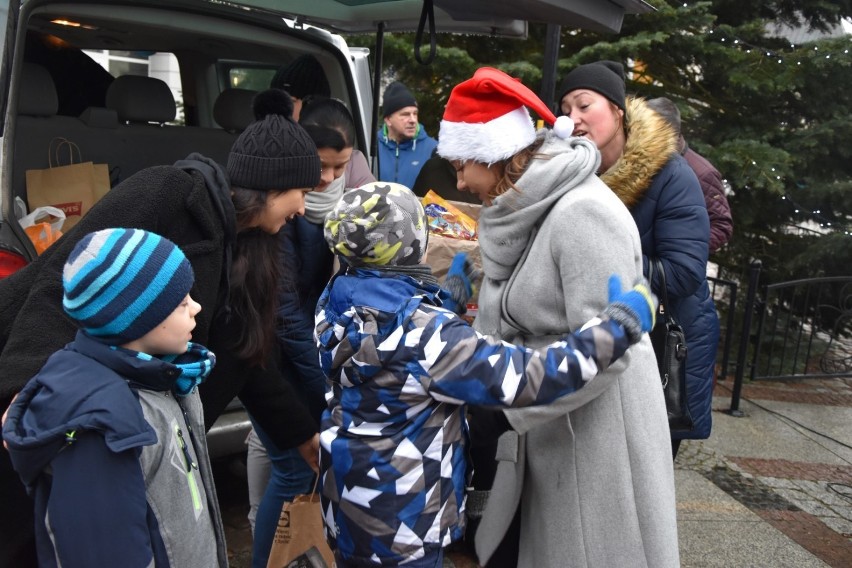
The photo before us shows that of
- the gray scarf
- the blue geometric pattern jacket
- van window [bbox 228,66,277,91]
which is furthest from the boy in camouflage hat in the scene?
van window [bbox 228,66,277,91]

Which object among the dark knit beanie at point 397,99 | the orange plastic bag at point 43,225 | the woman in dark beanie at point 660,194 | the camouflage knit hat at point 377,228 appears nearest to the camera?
the camouflage knit hat at point 377,228

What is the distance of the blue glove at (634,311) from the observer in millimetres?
1900

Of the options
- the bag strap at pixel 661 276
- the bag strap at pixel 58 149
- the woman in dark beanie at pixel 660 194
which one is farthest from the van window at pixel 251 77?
the bag strap at pixel 661 276

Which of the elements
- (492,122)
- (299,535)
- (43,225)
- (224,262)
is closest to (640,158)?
(492,122)

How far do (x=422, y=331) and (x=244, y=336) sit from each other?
2.09 ft

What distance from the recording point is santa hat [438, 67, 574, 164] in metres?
2.21

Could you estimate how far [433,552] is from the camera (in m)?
2.19

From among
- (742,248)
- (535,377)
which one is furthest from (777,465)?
(535,377)

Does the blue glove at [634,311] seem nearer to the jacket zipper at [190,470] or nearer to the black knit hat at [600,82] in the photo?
the jacket zipper at [190,470]

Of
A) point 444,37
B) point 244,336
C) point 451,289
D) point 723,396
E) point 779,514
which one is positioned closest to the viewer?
point 244,336

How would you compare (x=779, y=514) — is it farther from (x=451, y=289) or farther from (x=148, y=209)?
(x=148, y=209)

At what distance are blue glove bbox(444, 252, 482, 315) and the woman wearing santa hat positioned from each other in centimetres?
25

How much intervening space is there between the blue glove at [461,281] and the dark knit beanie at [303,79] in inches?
81.0

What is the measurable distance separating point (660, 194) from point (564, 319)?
1024 mm
